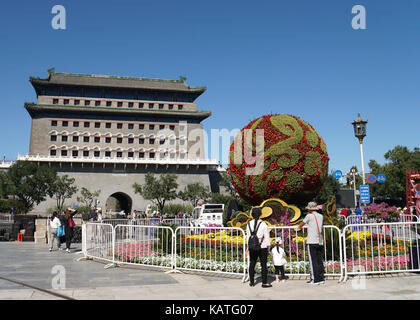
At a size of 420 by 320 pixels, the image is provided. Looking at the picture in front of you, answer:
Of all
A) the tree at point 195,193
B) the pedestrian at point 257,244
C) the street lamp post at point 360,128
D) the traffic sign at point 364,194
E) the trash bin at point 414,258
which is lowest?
the trash bin at point 414,258

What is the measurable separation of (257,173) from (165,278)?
5.04 m

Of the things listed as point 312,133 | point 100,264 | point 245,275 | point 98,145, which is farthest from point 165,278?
point 98,145

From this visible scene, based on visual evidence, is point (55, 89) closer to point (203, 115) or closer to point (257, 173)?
point (203, 115)

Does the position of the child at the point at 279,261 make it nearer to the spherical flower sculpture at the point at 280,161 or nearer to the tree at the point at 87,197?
the spherical flower sculpture at the point at 280,161

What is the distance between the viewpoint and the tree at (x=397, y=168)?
166 feet

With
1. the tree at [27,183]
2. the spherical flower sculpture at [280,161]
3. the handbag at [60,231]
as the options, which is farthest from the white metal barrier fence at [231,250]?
the tree at [27,183]

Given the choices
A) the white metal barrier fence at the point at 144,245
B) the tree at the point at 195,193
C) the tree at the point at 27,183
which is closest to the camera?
the white metal barrier fence at the point at 144,245

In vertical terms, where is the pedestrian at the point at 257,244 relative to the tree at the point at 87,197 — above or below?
below

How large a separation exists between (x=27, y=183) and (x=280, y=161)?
3367cm

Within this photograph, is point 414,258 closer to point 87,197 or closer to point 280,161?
point 280,161

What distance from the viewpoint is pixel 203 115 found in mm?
54781

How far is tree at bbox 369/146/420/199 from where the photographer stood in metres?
50.5

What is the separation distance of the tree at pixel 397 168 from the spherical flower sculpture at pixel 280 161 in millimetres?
44268

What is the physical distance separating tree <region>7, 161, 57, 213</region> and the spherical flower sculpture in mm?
31811
